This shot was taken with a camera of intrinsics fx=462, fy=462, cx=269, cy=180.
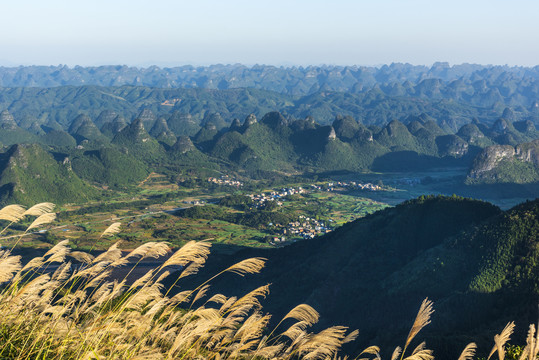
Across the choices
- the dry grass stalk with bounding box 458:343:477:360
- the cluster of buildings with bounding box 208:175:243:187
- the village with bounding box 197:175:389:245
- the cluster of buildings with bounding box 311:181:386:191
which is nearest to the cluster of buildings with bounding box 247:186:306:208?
the village with bounding box 197:175:389:245

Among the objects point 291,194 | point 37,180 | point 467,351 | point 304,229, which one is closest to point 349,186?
point 291,194

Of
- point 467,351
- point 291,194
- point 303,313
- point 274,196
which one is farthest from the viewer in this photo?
point 291,194

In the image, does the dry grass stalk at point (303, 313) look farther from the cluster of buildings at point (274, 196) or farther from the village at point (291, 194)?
the cluster of buildings at point (274, 196)

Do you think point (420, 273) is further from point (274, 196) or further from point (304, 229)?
point (274, 196)

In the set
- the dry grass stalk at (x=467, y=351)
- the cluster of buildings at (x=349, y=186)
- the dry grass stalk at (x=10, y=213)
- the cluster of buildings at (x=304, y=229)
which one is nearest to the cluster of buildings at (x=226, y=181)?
the cluster of buildings at (x=349, y=186)

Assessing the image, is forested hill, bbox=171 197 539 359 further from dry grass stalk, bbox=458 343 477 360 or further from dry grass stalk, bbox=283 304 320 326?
dry grass stalk, bbox=283 304 320 326
